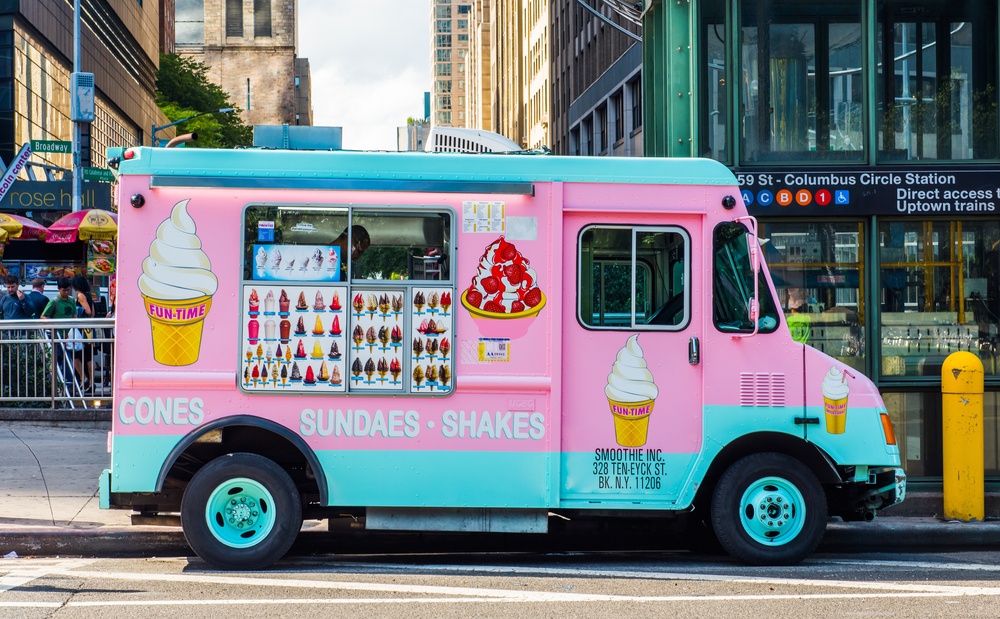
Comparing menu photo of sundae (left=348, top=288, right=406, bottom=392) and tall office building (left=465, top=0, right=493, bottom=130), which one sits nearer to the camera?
menu photo of sundae (left=348, top=288, right=406, bottom=392)

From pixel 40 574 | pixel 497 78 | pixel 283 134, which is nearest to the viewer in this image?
pixel 40 574

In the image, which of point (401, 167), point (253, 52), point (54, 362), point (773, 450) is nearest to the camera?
point (401, 167)

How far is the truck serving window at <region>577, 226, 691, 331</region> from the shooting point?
26.9 ft

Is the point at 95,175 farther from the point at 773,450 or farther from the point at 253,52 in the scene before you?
the point at 253,52

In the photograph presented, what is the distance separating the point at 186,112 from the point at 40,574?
77848 millimetres

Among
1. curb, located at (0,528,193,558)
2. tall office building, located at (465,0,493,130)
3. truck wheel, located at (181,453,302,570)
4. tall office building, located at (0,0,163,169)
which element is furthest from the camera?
tall office building, located at (465,0,493,130)

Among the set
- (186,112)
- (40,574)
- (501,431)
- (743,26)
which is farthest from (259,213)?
(186,112)

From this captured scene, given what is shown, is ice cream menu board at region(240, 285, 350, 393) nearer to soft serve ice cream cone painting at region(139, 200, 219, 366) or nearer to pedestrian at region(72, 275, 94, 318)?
soft serve ice cream cone painting at region(139, 200, 219, 366)

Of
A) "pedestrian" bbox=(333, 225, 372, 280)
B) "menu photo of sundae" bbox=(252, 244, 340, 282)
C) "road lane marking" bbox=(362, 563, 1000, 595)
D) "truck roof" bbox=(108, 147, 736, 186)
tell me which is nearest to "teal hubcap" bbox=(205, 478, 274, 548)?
"road lane marking" bbox=(362, 563, 1000, 595)

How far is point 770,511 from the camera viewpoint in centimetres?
823

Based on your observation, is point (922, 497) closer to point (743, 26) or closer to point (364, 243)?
point (743, 26)

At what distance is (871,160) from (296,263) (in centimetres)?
615

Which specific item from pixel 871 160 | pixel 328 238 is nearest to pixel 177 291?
pixel 328 238

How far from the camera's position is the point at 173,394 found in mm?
7977
